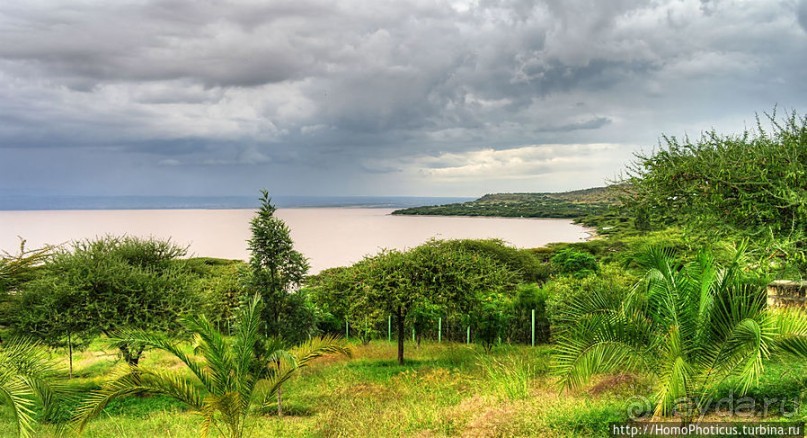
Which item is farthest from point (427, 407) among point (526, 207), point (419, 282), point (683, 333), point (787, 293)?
point (526, 207)

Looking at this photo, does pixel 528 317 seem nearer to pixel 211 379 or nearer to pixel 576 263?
pixel 576 263

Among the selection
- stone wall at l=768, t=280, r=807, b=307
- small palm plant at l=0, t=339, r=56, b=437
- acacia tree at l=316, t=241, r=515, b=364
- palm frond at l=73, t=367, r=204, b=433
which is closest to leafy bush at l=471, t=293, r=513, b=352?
acacia tree at l=316, t=241, r=515, b=364

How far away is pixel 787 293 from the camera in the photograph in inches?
636

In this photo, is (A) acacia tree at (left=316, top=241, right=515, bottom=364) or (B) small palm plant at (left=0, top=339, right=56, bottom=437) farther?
(A) acacia tree at (left=316, top=241, right=515, bottom=364)

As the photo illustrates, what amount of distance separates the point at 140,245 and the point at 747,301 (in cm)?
2164

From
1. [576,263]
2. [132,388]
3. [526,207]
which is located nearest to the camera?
[132,388]

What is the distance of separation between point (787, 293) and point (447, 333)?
1510 centimetres

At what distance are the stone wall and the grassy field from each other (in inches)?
214

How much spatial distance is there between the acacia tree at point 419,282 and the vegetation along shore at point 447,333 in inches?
3.1

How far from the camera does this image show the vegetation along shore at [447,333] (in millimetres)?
8914

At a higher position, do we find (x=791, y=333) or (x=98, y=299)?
(x=791, y=333)

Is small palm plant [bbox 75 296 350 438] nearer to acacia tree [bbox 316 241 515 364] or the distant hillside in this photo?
acacia tree [bbox 316 241 515 364]

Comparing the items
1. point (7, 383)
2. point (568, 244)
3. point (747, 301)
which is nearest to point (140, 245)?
point (7, 383)

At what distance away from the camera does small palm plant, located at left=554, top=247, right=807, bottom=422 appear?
8023mm
